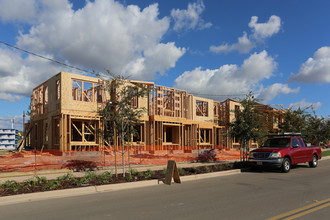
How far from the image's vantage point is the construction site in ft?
47.5

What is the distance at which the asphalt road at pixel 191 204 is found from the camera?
603 cm

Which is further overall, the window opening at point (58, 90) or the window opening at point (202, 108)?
the window opening at point (202, 108)

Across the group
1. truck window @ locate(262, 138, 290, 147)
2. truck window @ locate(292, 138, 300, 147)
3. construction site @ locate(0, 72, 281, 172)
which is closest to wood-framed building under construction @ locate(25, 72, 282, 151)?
construction site @ locate(0, 72, 281, 172)

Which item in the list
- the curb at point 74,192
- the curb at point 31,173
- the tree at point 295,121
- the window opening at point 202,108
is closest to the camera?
the curb at point 74,192

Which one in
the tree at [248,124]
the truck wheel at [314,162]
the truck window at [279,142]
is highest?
the tree at [248,124]

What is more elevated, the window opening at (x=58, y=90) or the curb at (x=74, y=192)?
the window opening at (x=58, y=90)

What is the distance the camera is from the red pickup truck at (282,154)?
13.1 m

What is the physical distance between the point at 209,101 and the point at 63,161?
19.9m

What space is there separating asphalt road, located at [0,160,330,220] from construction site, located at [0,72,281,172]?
4.26m

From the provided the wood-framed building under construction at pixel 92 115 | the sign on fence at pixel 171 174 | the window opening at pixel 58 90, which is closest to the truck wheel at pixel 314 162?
the wood-framed building under construction at pixel 92 115

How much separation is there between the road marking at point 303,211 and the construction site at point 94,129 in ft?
25.5

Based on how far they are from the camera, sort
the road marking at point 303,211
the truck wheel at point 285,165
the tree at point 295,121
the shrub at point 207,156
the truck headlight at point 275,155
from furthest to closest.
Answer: the tree at point 295,121 → the shrub at point 207,156 → the truck wheel at point 285,165 → the truck headlight at point 275,155 → the road marking at point 303,211

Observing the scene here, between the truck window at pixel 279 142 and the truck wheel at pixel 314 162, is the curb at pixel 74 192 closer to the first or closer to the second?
the truck window at pixel 279 142

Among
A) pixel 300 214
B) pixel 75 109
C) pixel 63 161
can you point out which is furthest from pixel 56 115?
pixel 300 214
